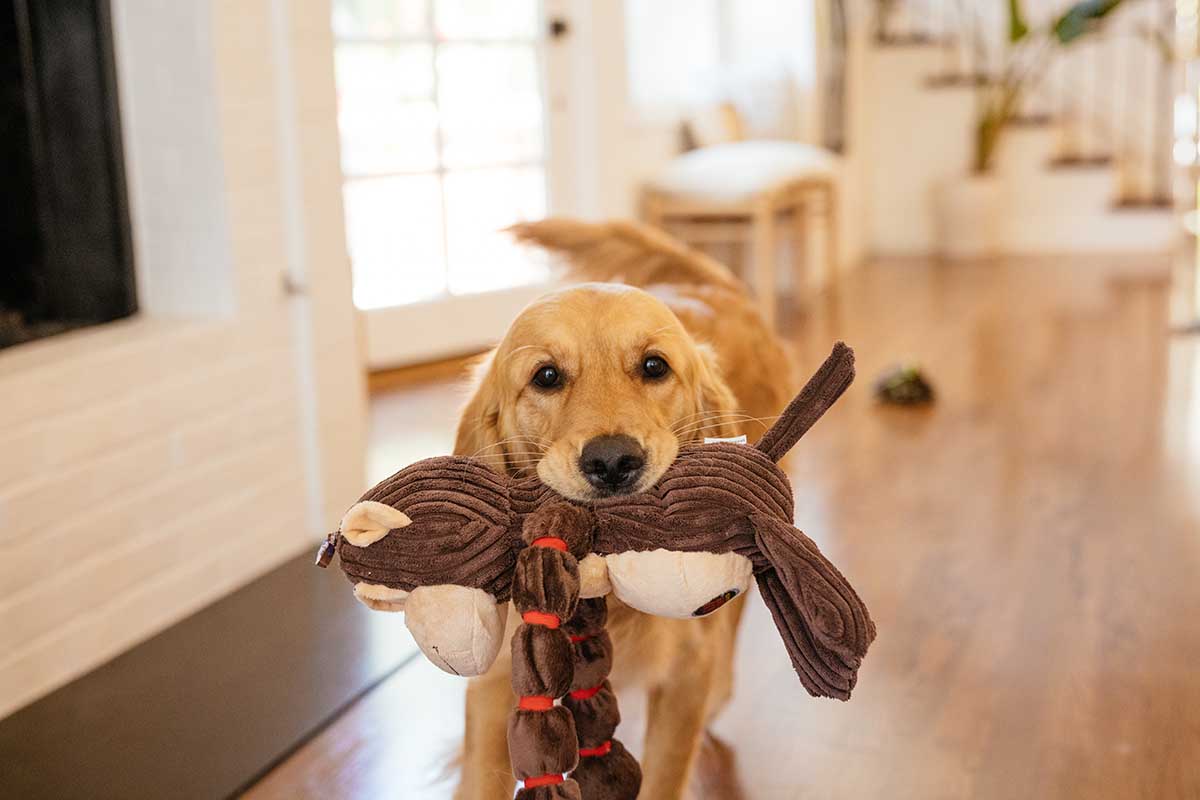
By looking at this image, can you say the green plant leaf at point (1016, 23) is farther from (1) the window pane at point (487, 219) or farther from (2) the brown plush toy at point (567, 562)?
(2) the brown plush toy at point (567, 562)

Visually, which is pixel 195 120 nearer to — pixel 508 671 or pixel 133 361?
pixel 133 361

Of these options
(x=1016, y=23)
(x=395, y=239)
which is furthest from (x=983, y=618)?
(x=1016, y=23)

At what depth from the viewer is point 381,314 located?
4156 millimetres

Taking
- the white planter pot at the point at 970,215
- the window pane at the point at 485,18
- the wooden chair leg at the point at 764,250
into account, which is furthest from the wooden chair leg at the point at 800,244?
the white planter pot at the point at 970,215

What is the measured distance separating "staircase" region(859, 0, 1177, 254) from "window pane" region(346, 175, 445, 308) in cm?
391

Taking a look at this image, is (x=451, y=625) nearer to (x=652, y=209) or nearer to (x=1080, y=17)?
(x=652, y=209)

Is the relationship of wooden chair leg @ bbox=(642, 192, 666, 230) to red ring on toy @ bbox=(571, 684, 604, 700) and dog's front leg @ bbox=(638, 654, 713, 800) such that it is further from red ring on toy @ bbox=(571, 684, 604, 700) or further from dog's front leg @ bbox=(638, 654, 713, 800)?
red ring on toy @ bbox=(571, 684, 604, 700)

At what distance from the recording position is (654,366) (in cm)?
133

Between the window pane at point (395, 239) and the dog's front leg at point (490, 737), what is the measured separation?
2.82 metres

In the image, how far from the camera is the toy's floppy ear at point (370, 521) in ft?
3.41

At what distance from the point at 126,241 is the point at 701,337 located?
1197 millimetres

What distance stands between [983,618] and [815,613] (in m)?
1.30

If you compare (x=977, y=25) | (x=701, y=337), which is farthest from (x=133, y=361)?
Result: (x=977, y=25)

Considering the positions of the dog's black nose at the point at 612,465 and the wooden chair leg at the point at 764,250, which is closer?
the dog's black nose at the point at 612,465
